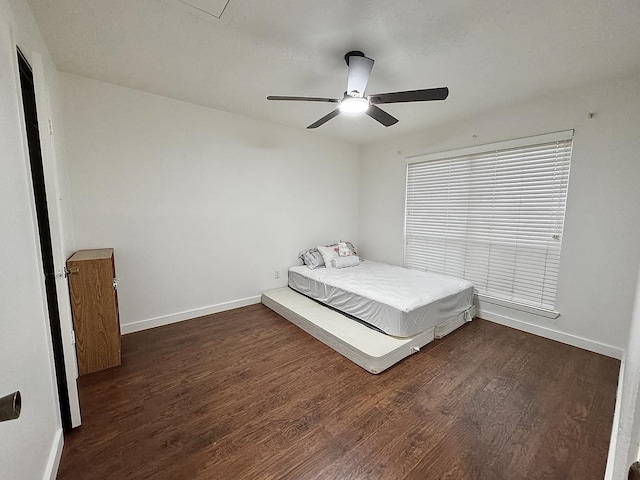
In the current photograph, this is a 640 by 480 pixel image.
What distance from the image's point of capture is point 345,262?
13.4 ft

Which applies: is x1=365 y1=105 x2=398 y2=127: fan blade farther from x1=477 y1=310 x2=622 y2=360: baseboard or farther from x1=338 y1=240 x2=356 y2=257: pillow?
x1=477 y1=310 x2=622 y2=360: baseboard

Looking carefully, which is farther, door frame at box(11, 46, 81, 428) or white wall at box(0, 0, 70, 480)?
door frame at box(11, 46, 81, 428)

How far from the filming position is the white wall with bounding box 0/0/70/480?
98 cm

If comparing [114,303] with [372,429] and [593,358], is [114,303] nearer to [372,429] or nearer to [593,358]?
[372,429]

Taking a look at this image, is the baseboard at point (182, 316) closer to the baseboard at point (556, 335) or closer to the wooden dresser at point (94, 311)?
the wooden dresser at point (94, 311)

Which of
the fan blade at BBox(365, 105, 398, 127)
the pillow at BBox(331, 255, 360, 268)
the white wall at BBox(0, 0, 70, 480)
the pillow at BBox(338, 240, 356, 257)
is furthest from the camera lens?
the pillow at BBox(338, 240, 356, 257)

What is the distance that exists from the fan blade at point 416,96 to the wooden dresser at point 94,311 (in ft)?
8.56

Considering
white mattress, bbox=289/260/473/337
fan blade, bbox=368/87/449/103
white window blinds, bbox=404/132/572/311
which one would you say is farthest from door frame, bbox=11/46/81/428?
white window blinds, bbox=404/132/572/311

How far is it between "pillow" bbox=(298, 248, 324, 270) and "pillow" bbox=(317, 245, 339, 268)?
0.06 meters

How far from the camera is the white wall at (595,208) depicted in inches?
93.7

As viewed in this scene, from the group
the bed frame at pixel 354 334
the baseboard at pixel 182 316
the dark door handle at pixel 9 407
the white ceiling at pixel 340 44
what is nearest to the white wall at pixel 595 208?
the white ceiling at pixel 340 44

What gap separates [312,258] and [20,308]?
10.3 ft

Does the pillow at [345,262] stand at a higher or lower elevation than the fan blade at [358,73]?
lower

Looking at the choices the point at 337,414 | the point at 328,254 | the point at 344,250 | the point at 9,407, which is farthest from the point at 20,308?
the point at 344,250
